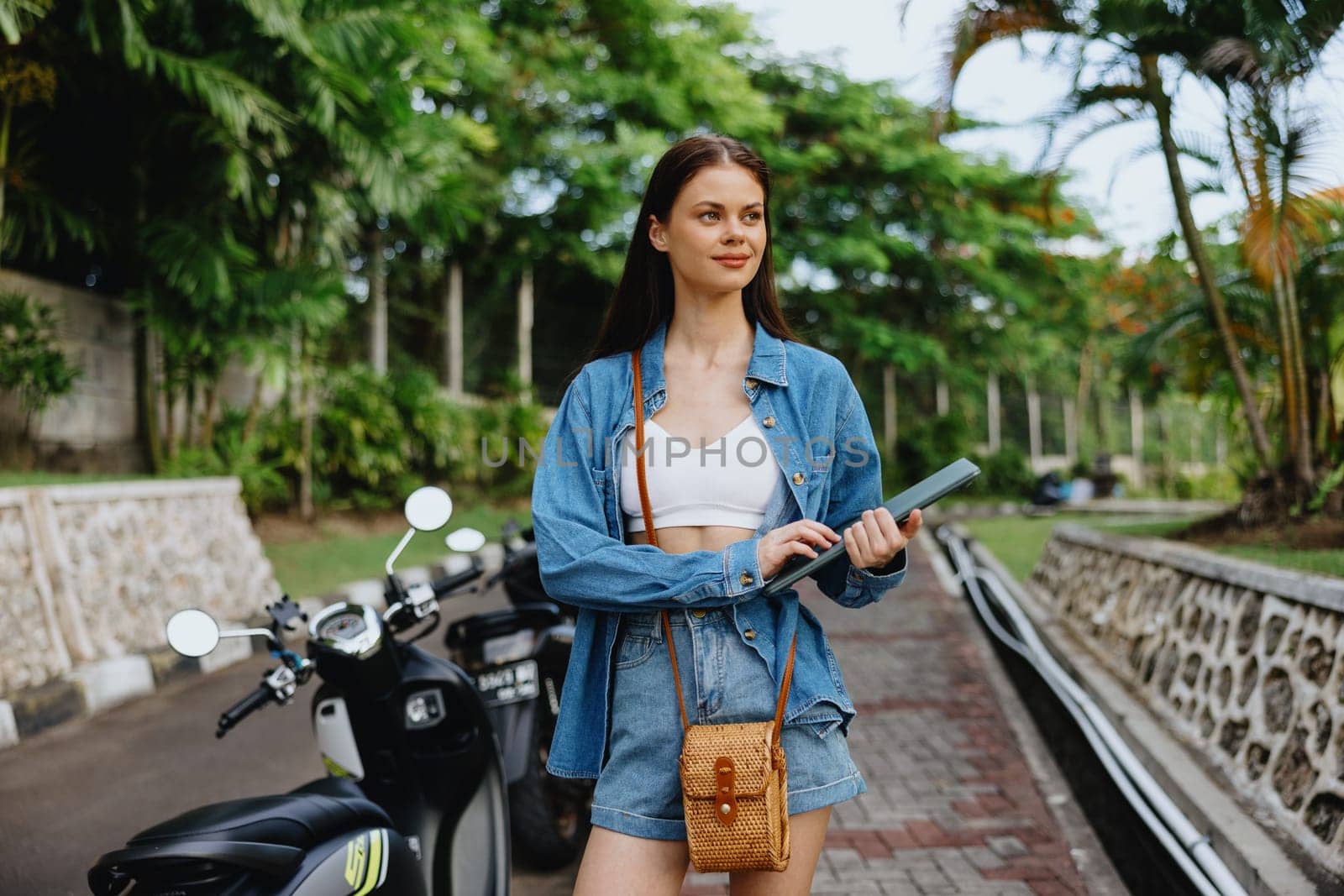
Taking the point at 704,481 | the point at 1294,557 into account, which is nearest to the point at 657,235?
the point at 704,481

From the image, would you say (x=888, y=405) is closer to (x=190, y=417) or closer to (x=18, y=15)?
(x=190, y=417)

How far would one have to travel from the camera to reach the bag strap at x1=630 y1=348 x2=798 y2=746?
1.70 meters

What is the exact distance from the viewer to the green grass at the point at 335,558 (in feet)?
27.7

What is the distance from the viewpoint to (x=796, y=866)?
1.71 meters

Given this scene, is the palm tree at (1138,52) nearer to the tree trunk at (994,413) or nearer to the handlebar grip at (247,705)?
the handlebar grip at (247,705)

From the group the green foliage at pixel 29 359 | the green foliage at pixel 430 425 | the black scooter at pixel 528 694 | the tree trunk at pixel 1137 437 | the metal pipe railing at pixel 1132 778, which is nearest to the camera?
the metal pipe railing at pixel 1132 778

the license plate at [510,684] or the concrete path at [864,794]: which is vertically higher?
the license plate at [510,684]

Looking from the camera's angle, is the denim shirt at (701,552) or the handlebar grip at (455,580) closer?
the denim shirt at (701,552)

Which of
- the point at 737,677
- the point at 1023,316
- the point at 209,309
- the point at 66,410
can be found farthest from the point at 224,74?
the point at 1023,316

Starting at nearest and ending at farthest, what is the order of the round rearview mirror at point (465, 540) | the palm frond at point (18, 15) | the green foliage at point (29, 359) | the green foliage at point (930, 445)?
the round rearview mirror at point (465, 540) → the palm frond at point (18, 15) → the green foliage at point (29, 359) → the green foliage at point (930, 445)

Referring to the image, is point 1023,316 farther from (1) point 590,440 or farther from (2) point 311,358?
(1) point 590,440

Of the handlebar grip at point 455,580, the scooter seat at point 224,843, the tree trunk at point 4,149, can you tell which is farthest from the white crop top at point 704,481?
the tree trunk at point 4,149

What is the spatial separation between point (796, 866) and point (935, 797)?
9.79 ft

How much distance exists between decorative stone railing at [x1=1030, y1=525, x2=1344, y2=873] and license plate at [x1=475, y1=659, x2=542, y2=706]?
229cm
